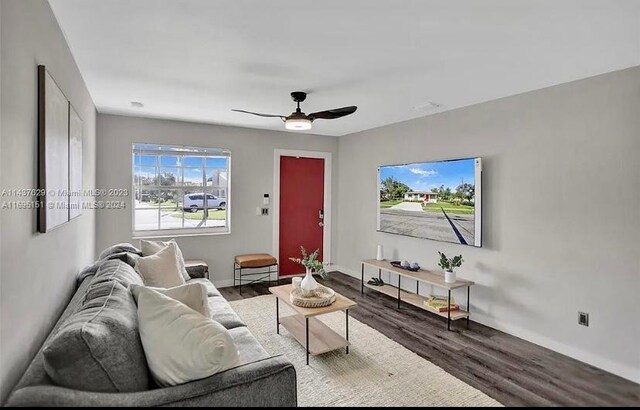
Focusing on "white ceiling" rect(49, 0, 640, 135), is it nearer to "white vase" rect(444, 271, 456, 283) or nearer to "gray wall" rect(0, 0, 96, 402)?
"gray wall" rect(0, 0, 96, 402)

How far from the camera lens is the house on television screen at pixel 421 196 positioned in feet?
13.0

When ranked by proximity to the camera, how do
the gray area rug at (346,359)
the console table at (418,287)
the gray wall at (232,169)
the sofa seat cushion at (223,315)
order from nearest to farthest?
the gray area rug at (346,359) → the sofa seat cushion at (223,315) → the console table at (418,287) → the gray wall at (232,169)

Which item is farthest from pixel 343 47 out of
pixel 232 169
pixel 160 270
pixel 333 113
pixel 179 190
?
pixel 179 190

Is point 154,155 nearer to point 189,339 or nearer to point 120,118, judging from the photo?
point 120,118

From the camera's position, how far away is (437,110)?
3906mm

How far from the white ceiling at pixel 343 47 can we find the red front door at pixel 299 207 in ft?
6.68

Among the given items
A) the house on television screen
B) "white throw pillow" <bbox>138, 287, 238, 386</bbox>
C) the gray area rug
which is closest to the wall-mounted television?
the house on television screen

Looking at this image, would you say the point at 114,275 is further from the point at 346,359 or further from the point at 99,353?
the point at 346,359

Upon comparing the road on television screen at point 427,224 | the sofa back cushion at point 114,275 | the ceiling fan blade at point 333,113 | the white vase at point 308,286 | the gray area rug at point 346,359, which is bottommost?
the gray area rug at point 346,359

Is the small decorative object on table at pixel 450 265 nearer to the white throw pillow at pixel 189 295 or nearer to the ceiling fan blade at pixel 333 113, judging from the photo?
the ceiling fan blade at pixel 333 113

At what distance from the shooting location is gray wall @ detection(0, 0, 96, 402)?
1160mm

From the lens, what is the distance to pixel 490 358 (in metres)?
2.50

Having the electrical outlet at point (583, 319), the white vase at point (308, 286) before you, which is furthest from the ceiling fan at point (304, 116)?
the electrical outlet at point (583, 319)

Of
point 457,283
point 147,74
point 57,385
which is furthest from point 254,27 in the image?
point 457,283
